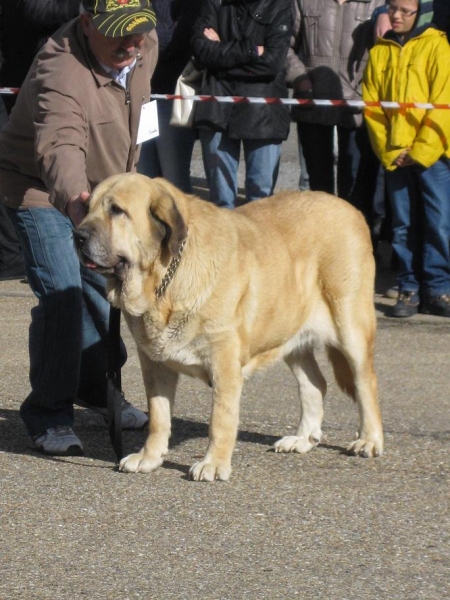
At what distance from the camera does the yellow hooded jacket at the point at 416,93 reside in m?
8.09

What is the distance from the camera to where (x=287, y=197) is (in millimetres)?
5535

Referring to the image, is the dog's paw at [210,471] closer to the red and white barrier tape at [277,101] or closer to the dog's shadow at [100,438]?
the dog's shadow at [100,438]

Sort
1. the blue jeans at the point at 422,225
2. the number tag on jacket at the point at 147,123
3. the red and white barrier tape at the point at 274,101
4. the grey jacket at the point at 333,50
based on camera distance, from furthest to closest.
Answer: the grey jacket at the point at 333,50 → the red and white barrier tape at the point at 274,101 → the blue jeans at the point at 422,225 → the number tag on jacket at the point at 147,123

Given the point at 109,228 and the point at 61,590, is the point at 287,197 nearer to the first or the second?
the point at 109,228

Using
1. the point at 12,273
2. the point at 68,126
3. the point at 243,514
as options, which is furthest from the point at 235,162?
the point at 243,514

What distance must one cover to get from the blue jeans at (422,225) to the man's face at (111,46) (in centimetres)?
367

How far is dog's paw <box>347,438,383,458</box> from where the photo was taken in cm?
545

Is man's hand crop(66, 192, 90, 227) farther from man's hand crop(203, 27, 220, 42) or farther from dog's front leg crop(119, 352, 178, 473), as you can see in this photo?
man's hand crop(203, 27, 220, 42)

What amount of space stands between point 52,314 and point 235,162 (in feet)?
12.8

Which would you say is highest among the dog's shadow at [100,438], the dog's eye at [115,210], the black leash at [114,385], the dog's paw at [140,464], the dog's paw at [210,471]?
the dog's eye at [115,210]

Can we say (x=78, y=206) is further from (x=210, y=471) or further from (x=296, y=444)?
(x=296, y=444)

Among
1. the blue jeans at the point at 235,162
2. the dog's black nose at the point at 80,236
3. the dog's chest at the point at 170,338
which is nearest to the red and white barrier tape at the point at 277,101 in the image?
the blue jeans at the point at 235,162

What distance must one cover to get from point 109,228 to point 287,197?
126 cm

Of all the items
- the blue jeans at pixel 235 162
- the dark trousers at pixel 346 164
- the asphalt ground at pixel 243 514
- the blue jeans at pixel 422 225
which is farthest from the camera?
the dark trousers at pixel 346 164
